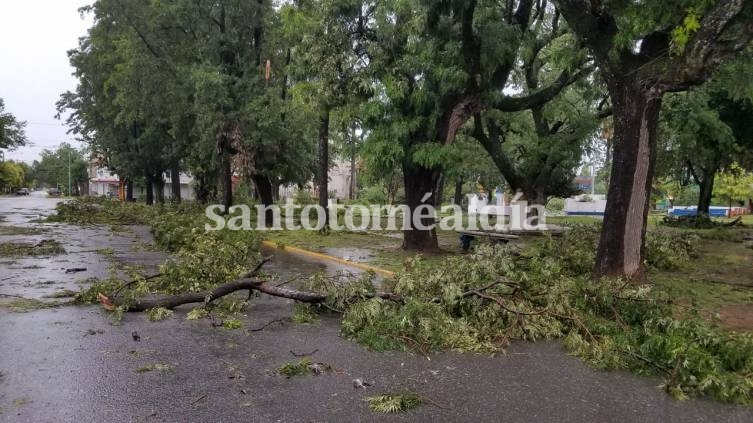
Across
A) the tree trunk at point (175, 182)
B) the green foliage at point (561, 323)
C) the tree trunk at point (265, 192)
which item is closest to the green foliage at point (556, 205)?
the tree trunk at point (175, 182)

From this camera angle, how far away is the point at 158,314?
694cm

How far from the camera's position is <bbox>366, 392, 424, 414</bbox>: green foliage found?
425cm

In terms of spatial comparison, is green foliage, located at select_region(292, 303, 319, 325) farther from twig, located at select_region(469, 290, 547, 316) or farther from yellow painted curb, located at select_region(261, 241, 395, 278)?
yellow painted curb, located at select_region(261, 241, 395, 278)

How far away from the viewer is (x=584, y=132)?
17719mm

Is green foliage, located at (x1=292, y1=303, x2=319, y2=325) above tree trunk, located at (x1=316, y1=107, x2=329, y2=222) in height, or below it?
below

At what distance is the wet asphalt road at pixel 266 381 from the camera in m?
4.20

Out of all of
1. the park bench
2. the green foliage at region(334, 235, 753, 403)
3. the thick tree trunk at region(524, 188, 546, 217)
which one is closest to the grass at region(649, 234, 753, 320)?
the green foliage at region(334, 235, 753, 403)

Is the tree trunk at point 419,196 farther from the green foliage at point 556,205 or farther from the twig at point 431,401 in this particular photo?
the green foliage at point 556,205

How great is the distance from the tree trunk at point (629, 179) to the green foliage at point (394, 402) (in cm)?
571

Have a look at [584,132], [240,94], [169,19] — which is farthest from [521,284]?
[169,19]

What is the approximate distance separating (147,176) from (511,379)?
38.7 metres

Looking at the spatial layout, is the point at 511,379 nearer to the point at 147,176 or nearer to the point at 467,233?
the point at 467,233

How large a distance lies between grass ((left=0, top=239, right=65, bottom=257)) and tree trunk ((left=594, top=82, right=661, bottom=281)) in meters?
12.7

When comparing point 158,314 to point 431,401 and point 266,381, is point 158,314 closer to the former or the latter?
point 266,381
